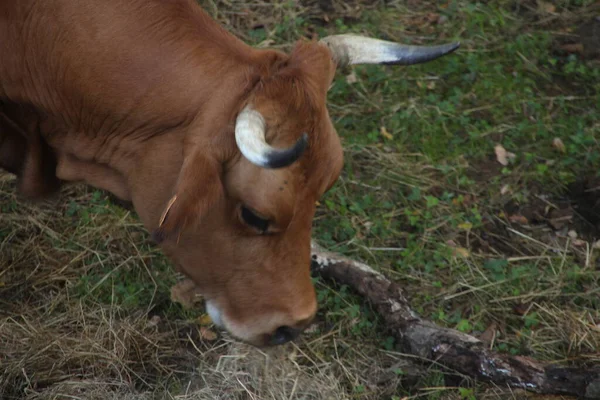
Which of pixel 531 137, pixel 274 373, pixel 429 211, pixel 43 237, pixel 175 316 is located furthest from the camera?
pixel 531 137

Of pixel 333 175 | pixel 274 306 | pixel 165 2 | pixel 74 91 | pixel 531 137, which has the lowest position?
pixel 531 137

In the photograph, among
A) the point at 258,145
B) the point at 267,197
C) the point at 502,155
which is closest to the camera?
the point at 258,145

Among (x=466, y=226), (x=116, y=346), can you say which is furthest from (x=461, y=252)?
(x=116, y=346)

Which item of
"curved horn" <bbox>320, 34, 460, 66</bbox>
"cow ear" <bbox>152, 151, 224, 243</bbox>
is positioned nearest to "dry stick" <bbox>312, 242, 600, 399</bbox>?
"curved horn" <bbox>320, 34, 460, 66</bbox>

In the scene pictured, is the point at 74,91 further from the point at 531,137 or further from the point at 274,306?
the point at 531,137

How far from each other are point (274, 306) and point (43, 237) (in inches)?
91.7

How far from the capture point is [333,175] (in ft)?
12.6

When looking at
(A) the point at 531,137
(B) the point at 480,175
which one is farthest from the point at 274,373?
(A) the point at 531,137

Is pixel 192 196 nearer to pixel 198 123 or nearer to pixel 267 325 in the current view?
pixel 198 123

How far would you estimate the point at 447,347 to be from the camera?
4.84 metres

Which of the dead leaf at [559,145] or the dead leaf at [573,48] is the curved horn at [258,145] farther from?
the dead leaf at [573,48]

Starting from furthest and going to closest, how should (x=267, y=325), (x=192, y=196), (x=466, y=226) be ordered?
1. (x=466, y=226)
2. (x=267, y=325)
3. (x=192, y=196)

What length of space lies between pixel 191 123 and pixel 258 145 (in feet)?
1.67

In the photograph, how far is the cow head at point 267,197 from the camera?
3.49 metres
